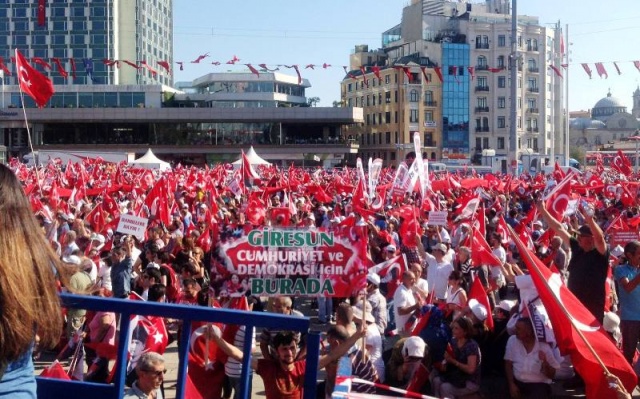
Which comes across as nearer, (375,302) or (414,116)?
(375,302)

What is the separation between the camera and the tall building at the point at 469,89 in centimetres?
7706

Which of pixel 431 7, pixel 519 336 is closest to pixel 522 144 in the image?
pixel 431 7

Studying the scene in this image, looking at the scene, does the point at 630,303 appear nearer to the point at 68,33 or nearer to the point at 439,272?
the point at 439,272

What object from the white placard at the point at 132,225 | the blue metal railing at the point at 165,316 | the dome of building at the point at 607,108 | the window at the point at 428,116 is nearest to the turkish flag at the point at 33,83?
the white placard at the point at 132,225

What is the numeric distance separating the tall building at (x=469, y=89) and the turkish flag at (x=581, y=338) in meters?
70.5

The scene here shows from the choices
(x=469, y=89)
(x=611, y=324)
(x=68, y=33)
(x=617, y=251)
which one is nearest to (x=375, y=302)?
(x=611, y=324)

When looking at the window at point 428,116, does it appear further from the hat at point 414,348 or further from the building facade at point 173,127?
the hat at point 414,348

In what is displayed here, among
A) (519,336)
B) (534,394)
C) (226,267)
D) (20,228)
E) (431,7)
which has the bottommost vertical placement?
(534,394)

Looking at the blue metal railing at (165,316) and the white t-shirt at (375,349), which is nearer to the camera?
the blue metal railing at (165,316)

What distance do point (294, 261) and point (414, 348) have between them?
4.45 feet

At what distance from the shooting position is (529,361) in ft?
21.6

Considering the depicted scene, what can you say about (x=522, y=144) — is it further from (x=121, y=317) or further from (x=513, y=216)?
(x=121, y=317)

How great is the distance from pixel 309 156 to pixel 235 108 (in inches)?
325

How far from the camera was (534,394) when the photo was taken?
6.61 metres
